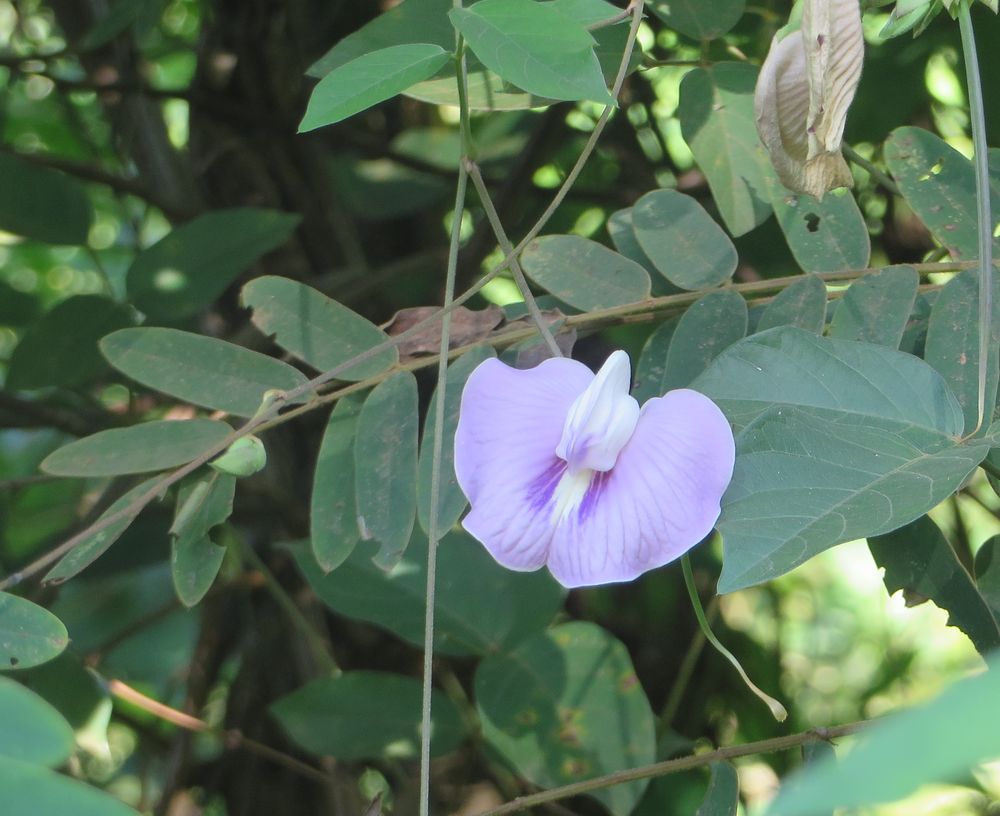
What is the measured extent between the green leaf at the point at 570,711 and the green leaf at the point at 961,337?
1.20 feet

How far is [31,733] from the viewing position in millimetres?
294

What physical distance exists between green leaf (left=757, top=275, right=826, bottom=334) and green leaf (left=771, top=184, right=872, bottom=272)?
6 centimetres

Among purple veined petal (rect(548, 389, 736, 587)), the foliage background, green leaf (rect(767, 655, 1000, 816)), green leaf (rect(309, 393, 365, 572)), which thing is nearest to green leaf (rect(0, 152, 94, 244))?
the foliage background

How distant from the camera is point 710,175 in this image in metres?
0.70

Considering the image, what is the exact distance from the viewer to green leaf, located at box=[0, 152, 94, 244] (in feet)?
3.24

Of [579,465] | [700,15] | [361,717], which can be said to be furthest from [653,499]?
[361,717]

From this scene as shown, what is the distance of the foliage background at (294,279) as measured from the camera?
3.14 feet

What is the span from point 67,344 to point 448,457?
1.59 ft

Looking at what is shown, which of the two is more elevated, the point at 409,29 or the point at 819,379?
the point at 409,29

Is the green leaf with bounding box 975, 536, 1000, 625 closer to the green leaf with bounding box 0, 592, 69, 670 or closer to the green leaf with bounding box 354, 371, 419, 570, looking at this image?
the green leaf with bounding box 354, 371, 419, 570

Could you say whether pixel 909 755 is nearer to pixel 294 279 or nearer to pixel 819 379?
pixel 819 379

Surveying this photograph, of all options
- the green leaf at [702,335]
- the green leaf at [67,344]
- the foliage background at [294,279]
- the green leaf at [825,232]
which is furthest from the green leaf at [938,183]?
the green leaf at [67,344]

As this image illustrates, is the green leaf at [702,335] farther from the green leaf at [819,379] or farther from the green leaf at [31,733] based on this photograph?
the green leaf at [31,733]

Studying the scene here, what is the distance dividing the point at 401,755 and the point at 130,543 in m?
0.44
